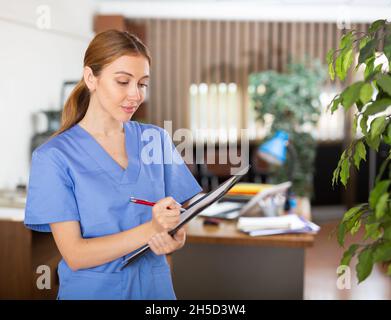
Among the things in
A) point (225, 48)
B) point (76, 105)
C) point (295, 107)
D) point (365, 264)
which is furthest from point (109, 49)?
point (225, 48)

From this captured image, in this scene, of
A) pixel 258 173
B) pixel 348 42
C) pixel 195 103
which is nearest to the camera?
pixel 348 42

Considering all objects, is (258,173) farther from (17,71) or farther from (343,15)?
(17,71)

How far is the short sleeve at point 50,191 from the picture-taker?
4.24ft

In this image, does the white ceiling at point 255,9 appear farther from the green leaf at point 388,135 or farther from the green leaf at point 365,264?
the green leaf at point 365,264

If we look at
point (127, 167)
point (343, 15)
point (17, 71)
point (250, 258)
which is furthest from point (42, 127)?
point (343, 15)

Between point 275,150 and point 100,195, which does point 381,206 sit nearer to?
point 100,195

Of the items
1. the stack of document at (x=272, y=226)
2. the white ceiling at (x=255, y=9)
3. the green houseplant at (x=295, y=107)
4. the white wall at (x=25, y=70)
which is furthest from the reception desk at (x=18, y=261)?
the white ceiling at (x=255, y=9)

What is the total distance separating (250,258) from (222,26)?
4.07 metres

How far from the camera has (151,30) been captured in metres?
6.09

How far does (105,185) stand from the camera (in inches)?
53.6

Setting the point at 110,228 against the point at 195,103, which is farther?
the point at 195,103

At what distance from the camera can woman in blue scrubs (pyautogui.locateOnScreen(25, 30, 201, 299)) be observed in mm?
1283

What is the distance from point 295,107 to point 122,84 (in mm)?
4201

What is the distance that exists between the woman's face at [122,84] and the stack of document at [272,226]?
1.18m
